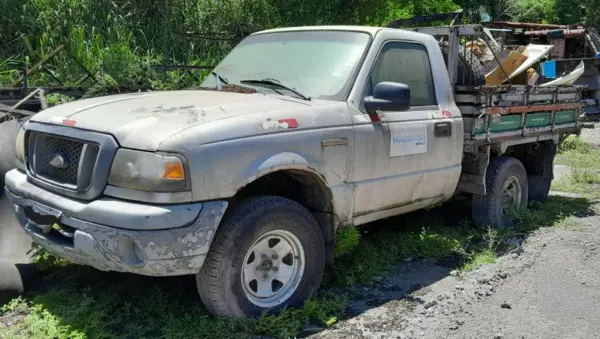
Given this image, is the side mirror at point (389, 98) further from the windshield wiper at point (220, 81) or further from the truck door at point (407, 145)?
the windshield wiper at point (220, 81)

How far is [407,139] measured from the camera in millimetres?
4840

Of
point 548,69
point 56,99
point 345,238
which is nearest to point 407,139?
point 345,238

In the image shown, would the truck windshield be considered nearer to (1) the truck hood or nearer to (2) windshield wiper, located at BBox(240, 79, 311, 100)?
(2) windshield wiper, located at BBox(240, 79, 311, 100)

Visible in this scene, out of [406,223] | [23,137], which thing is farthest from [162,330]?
[406,223]

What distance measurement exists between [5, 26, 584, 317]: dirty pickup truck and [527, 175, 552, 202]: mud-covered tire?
6.03 feet

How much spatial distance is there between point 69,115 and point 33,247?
46.4 inches

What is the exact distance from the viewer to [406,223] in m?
6.41

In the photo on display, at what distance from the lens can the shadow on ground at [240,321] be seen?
3.77 meters

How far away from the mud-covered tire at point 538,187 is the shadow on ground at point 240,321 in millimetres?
1315

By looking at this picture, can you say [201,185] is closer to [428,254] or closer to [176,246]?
[176,246]

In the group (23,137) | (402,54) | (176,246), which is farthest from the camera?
(402,54)

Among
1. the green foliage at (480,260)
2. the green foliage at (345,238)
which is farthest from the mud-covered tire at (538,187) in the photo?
the green foliage at (345,238)

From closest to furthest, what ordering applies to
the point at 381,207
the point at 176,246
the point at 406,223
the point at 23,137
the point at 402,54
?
the point at 176,246 → the point at 23,137 → the point at 381,207 → the point at 402,54 → the point at 406,223

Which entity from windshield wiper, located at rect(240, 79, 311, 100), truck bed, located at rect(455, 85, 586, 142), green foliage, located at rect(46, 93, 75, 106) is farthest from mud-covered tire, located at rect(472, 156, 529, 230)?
green foliage, located at rect(46, 93, 75, 106)
